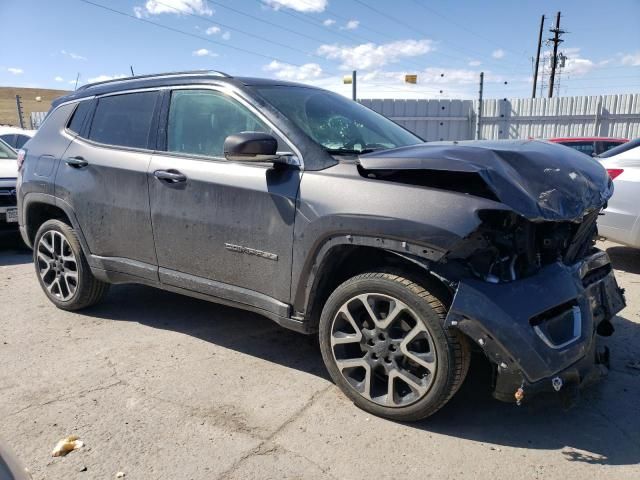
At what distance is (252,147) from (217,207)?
1.94 feet

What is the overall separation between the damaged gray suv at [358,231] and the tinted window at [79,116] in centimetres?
28

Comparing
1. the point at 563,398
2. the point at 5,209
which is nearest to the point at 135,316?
the point at 563,398

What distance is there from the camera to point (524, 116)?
64.3 feet

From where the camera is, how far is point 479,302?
244cm

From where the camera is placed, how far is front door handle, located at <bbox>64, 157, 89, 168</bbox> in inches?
160

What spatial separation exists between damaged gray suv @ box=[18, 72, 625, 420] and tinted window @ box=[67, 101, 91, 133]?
278 millimetres

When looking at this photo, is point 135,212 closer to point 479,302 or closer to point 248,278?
point 248,278

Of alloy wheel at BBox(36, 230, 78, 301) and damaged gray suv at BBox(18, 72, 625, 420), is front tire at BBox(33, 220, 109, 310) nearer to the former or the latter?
alloy wheel at BBox(36, 230, 78, 301)

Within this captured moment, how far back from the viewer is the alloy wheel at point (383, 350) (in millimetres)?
2682

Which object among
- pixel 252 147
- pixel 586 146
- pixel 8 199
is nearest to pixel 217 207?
pixel 252 147

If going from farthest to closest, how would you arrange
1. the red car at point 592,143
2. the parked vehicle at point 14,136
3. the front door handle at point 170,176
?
the parked vehicle at point 14,136
the red car at point 592,143
the front door handle at point 170,176

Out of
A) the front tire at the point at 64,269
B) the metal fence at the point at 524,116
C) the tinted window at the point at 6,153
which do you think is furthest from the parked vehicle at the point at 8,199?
the metal fence at the point at 524,116

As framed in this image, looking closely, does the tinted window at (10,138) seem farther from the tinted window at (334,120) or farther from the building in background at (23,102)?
the building in background at (23,102)

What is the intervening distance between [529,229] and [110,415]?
2523 millimetres
